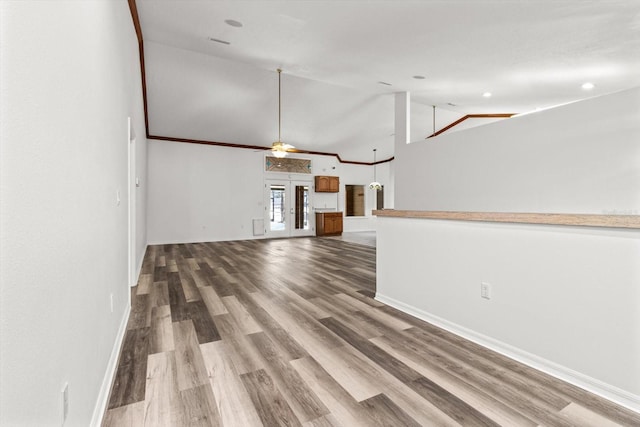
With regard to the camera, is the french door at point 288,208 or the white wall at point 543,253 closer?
the white wall at point 543,253

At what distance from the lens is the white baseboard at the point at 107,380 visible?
156cm

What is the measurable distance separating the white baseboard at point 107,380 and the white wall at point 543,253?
2.54 metres

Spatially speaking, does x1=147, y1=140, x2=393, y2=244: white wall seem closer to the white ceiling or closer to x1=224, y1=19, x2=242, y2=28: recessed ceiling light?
the white ceiling

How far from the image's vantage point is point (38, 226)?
896 mm

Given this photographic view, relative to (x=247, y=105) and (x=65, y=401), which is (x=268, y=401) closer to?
(x=65, y=401)

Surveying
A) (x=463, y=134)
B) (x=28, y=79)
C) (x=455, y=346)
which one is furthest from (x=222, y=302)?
(x=463, y=134)

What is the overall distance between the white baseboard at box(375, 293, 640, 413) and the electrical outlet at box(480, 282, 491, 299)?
321 millimetres

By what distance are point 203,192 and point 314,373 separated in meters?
7.98

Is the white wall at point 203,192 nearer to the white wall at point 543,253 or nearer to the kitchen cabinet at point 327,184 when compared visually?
the kitchen cabinet at point 327,184

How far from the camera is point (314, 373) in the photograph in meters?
2.02

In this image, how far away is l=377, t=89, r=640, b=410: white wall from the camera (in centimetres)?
181

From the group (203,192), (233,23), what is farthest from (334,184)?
(233,23)

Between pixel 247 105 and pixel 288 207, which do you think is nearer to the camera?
pixel 247 105

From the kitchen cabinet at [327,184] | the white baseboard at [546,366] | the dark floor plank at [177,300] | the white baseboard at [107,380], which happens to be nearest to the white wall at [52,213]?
the white baseboard at [107,380]
